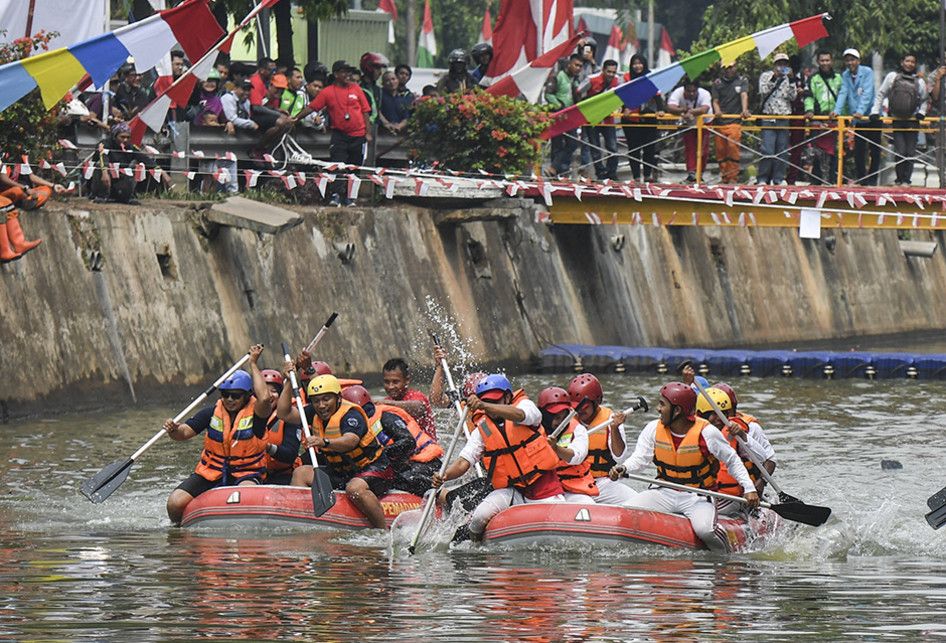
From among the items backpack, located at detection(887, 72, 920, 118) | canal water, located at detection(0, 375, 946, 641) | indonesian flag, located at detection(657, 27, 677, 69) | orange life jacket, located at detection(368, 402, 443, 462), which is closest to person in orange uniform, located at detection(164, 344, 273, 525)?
canal water, located at detection(0, 375, 946, 641)

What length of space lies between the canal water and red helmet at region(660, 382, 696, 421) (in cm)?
113

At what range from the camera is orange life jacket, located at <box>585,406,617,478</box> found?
18047 millimetres

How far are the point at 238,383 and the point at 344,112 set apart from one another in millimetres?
10194

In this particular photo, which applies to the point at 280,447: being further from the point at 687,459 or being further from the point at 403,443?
the point at 687,459

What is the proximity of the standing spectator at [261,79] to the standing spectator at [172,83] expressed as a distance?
3.28 feet

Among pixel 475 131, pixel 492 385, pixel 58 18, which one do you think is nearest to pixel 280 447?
pixel 492 385

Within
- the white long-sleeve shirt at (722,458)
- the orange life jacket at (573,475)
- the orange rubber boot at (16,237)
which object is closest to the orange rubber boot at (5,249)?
the orange rubber boot at (16,237)

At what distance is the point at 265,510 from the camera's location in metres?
17.5

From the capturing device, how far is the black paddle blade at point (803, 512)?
55.8 feet

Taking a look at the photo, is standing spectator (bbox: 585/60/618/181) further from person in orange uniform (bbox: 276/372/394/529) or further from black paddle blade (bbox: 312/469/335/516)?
black paddle blade (bbox: 312/469/335/516)

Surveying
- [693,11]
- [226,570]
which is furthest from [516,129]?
[693,11]

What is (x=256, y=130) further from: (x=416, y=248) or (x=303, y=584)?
(x=303, y=584)

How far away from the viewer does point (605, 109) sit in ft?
95.5

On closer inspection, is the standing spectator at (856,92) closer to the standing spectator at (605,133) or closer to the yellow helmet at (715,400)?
the standing spectator at (605,133)
